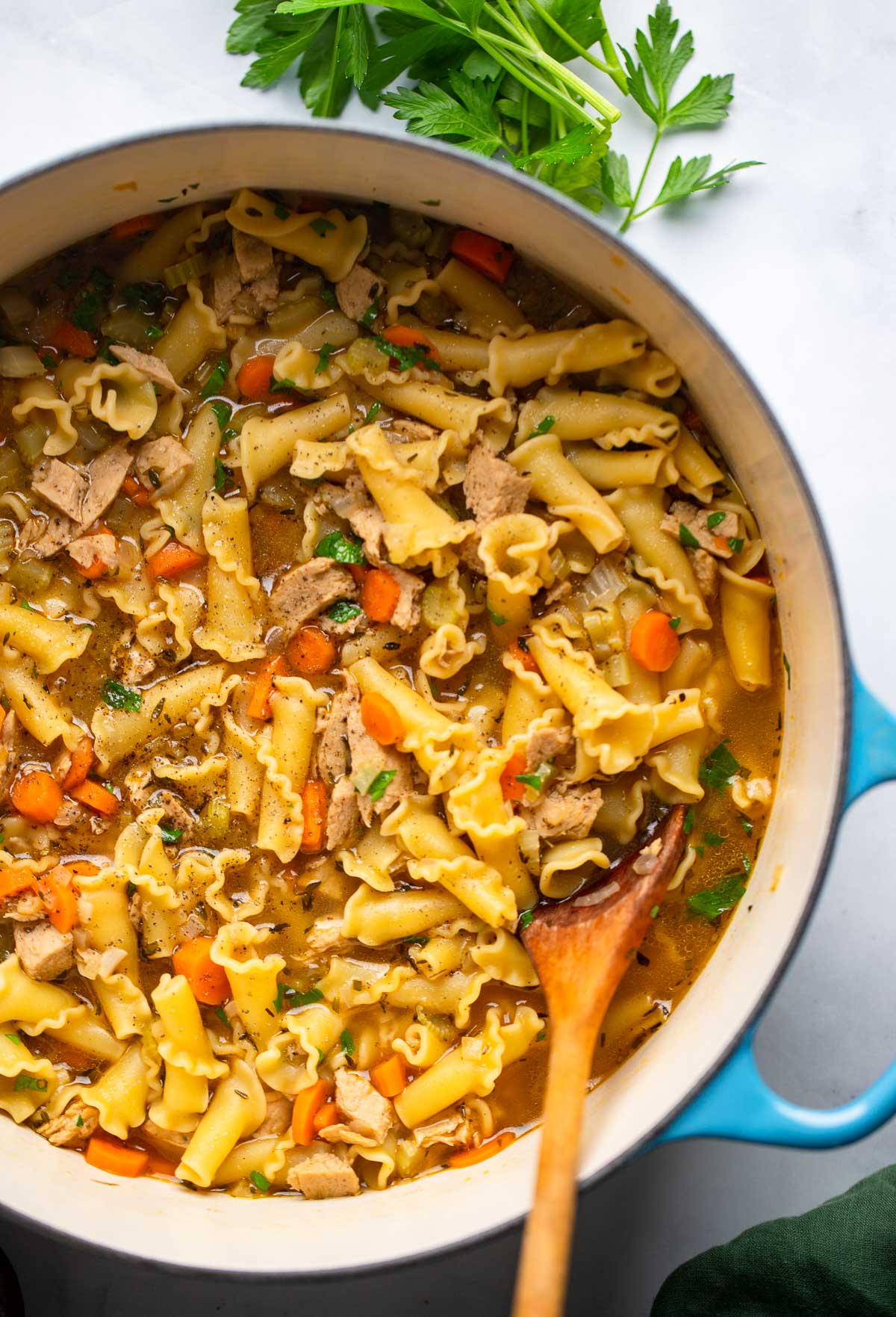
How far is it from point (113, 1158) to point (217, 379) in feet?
7.74

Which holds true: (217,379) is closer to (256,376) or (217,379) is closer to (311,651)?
(256,376)

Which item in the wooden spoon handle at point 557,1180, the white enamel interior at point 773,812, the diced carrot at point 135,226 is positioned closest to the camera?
the wooden spoon handle at point 557,1180

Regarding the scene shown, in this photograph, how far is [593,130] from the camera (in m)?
3.21

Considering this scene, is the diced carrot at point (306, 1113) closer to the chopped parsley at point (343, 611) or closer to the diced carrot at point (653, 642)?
the chopped parsley at point (343, 611)

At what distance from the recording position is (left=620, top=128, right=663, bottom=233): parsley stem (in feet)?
11.3

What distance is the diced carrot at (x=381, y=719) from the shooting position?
3423 mm

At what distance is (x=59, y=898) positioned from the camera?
3.47 meters

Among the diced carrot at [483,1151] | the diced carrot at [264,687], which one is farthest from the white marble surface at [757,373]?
the diced carrot at [264,687]

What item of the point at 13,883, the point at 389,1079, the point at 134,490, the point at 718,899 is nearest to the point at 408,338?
the point at 134,490

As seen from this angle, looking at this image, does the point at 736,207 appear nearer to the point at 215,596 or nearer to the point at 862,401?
the point at 862,401

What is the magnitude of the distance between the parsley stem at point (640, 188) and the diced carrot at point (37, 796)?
243cm

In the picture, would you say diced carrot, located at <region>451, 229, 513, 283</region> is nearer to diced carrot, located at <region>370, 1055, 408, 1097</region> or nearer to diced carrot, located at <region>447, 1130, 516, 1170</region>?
diced carrot, located at <region>370, 1055, 408, 1097</region>

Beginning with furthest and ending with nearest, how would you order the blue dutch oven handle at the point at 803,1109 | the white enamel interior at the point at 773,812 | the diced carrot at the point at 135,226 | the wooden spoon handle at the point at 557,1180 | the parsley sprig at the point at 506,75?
the diced carrot at the point at 135,226
the parsley sprig at the point at 506,75
the white enamel interior at the point at 773,812
the blue dutch oven handle at the point at 803,1109
the wooden spoon handle at the point at 557,1180

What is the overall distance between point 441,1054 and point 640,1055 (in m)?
0.60
